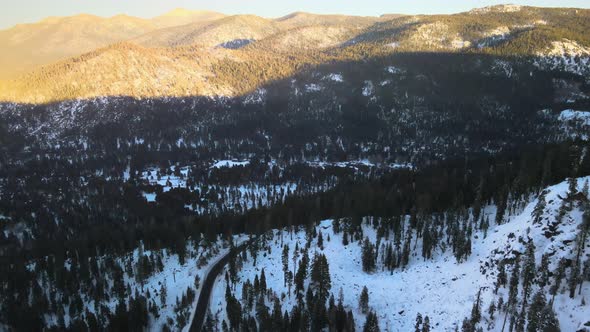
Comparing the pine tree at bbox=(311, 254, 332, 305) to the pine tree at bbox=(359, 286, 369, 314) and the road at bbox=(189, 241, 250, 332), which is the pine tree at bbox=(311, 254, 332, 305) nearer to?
the pine tree at bbox=(359, 286, 369, 314)

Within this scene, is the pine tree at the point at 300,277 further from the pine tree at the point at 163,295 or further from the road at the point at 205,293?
the pine tree at the point at 163,295

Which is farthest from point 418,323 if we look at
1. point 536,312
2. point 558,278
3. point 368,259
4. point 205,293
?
point 205,293

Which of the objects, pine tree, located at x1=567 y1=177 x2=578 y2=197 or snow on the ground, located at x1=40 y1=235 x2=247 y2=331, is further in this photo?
snow on the ground, located at x1=40 y1=235 x2=247 y2=331

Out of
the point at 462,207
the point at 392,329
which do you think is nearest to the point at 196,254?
the point at 392,329

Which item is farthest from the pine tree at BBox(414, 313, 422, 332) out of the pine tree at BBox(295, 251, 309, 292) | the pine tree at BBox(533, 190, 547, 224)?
the pine tree at BBox(295, 251, 309, 292)

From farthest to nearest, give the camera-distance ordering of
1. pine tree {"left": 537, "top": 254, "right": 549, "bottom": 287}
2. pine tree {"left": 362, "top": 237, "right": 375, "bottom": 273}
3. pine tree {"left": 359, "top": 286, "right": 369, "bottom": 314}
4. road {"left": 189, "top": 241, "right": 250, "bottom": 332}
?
pine tree {"left": 362, "top": 237, "right": 375, "bottom": 273} < road {"left": 189, "top": 241, "right": 250, "bottom": 332} < pine tree {"left": 359, "top": 286, "right": 369, "bottom": 314} < pine tree {"left": 537, "top": 254, "right": 549, "bottom": 287}

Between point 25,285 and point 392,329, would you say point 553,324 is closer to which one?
point 392,329

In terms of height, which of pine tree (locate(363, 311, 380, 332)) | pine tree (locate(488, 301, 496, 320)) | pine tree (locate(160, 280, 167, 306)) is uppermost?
pine tree (locate(488, 301, 496, 320))

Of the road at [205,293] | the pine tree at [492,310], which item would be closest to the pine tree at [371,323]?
the pine tree at [492,310]
